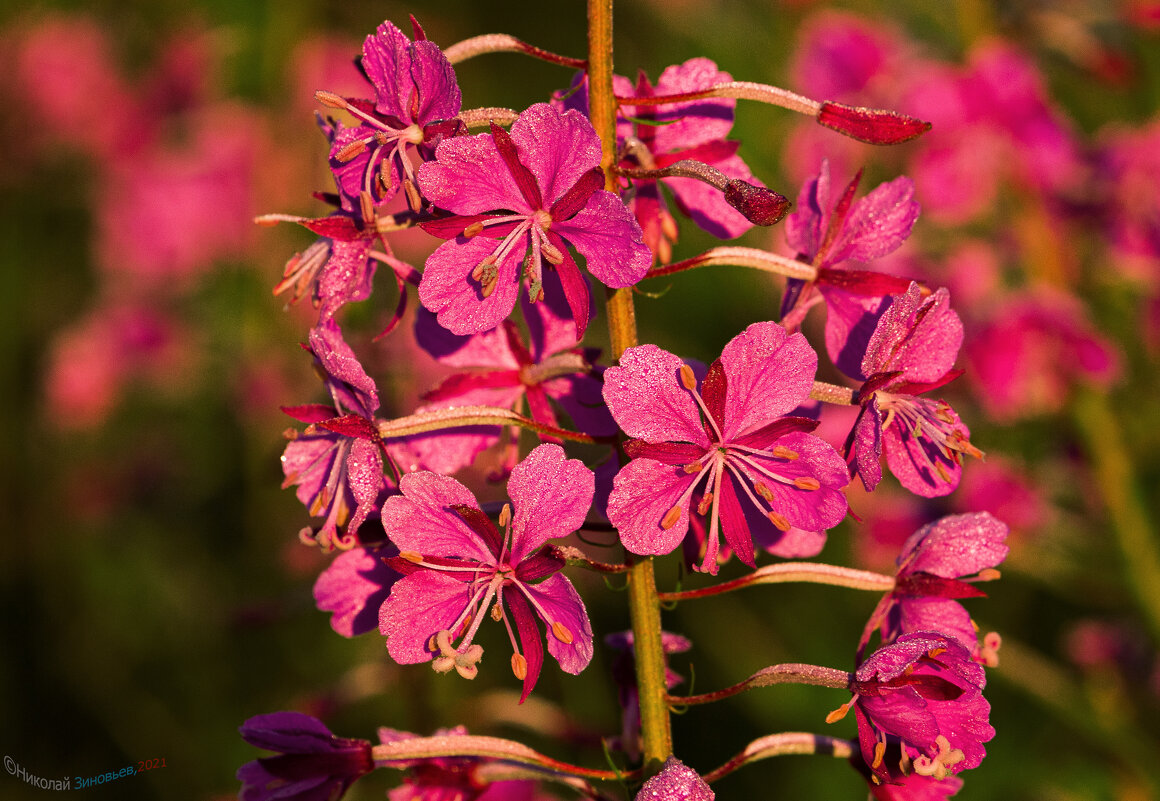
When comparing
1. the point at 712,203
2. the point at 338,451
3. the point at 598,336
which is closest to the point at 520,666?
the point at 338,451

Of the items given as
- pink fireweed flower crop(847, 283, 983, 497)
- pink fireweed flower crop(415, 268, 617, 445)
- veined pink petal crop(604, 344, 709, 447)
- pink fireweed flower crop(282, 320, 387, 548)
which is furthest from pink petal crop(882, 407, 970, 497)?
pink fireweed flower crop(282, 320, 387, 548)

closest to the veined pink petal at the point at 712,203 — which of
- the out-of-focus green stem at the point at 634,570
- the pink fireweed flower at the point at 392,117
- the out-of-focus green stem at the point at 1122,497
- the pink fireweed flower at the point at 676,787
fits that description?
the out-of-focus green stem at the point at 634,570

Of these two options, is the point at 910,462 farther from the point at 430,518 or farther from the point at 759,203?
the point at 430,518

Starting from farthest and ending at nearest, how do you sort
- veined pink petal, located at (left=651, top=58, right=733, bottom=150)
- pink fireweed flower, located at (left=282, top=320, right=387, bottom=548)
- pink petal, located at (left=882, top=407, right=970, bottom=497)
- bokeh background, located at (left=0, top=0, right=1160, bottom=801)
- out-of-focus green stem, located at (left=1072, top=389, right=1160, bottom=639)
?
1. bokeh background, located at (left=0, top=0, right=1160, bottom=801)
2. out-of-focus green stem, located at (left=1072, top=389, right=1160, bottom=639)
3. veined pink petal, located at (left=651, top=58, right=733, bottom=150)
4. pink petal, located at (left=882, top=407, right=970, bottom=497)
5. pink fireweed flower, located at (left=282, top=320, right=387, bottom=548)

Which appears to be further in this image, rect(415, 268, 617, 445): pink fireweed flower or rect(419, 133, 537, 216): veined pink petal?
rect(415, 268, 617, 445): pink fireweed flower

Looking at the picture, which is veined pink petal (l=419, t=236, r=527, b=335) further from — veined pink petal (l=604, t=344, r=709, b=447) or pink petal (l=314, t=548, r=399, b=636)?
pink petal (l=314, t=548, r=399, b=636)
